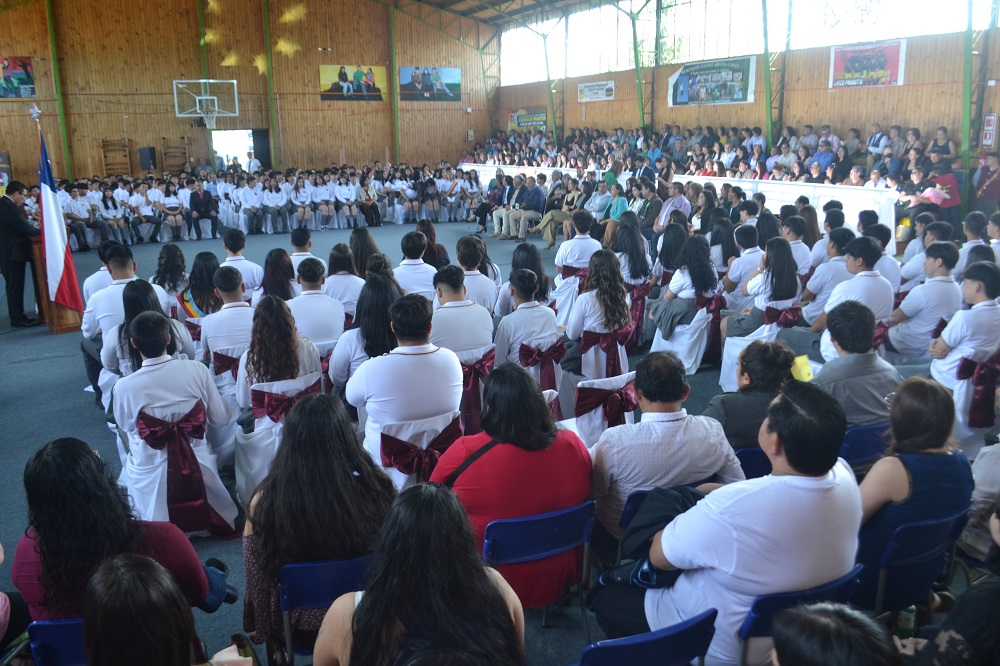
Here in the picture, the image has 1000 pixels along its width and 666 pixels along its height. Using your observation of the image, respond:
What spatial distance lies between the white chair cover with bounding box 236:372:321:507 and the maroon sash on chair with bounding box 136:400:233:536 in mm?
329

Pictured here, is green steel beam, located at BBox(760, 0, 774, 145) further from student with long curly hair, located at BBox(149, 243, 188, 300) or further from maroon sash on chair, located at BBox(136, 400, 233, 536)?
maroon sash on chair, located at BBox(136, 400, 233, 536)

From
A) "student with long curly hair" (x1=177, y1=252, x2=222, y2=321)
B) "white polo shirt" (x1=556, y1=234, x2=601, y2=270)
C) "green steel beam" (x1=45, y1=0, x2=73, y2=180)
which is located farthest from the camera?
"green steel beam" (x1=45, y1=0, x2=73, y2=180)

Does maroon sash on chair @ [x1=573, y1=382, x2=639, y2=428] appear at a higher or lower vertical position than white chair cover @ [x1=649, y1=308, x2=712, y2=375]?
higher

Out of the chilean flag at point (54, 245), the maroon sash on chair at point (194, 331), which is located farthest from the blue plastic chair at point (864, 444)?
the chilean flag at point (54, 245)

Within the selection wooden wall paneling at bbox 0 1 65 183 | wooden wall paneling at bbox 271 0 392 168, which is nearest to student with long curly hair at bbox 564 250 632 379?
wooden wall paneling at bbox 0 1 65 183

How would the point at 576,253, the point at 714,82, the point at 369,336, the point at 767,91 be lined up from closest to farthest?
the point at 369,336
the point at 576,253
the point at 767,91
the point at 714,82

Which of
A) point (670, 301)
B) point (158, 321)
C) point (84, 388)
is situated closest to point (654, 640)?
point (158, 321)

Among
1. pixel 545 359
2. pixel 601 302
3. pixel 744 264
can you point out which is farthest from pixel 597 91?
pixel 545 359

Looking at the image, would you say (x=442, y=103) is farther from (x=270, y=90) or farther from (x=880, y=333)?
(x=880, y=333)

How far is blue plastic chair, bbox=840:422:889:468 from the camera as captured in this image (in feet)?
10.2

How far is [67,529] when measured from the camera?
2.05m

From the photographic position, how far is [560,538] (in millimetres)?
2494

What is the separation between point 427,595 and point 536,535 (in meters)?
0.90

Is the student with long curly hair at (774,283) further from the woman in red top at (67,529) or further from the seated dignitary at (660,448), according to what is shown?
the woman in red top at (67,529)
